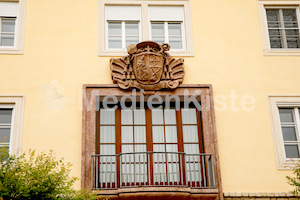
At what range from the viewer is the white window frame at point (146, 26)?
48.5 feet

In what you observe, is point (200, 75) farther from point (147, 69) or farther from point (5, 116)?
point (5, 116)

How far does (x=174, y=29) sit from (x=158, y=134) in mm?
2927

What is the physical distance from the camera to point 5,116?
14086mm

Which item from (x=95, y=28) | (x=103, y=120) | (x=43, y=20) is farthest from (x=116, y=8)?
(x=103, y=120)

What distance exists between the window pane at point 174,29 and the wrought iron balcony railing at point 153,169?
330cm

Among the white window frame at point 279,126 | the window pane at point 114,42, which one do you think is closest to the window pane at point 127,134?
the window pane at point 114,42

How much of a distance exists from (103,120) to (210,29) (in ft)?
12.0

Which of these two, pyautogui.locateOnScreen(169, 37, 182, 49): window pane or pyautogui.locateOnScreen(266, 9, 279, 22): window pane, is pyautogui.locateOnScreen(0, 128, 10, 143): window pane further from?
pyautogui.locateOnScreen(266, 9, 279, 22): window pane

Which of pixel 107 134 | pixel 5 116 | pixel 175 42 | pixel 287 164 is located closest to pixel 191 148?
pixel 107 134

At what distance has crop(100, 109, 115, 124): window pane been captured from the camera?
1441 centimetres

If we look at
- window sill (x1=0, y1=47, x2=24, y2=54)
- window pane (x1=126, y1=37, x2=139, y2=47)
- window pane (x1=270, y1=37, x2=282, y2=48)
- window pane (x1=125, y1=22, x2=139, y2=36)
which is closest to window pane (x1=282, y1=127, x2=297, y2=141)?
window pane (x1=270, y1=37, x2=282, y2=48)

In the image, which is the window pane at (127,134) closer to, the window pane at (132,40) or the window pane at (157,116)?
the window pane at (157,116)

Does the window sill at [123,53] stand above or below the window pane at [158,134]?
above

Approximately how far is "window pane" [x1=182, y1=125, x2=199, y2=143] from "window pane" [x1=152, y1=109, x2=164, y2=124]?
0.61 m
